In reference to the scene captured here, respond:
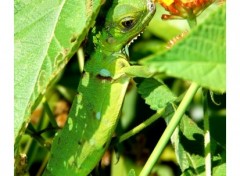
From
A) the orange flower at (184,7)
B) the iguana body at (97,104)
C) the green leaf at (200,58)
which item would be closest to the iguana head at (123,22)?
the iguana body at (97,104)

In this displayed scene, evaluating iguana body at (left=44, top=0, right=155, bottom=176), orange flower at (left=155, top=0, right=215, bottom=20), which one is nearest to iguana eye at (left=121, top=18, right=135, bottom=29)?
iguana body at (left=44, top=0, right=155, bottom=176)

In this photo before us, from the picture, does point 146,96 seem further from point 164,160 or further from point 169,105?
point 164,160

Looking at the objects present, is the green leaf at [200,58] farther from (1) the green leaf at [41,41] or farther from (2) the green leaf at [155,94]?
(2) the green leaf at [155,94]

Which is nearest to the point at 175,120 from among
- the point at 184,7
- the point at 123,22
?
the point at 184,7

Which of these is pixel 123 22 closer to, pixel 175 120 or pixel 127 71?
pixel 127 71

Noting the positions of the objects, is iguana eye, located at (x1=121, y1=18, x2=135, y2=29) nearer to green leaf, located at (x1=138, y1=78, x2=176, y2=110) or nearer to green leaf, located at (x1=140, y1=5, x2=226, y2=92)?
green leaf, located at (x1=138, y1=78, x2=176, y2=110)

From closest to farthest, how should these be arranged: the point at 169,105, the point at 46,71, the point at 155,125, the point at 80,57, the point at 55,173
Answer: the point at 46,71
the point at 169,105
the point at 55,173
the point at 80,57
the point at 155,125

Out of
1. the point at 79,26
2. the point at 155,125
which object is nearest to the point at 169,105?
the point at 79,26
